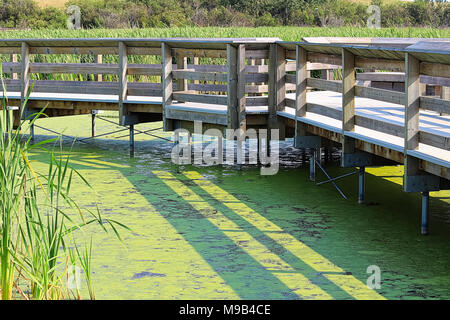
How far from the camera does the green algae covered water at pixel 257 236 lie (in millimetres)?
5340

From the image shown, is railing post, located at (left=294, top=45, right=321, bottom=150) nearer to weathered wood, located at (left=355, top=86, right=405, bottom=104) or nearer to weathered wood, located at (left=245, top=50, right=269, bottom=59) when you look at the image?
weathered wood, located at (left=245, top=50, right=269, bottom=59)

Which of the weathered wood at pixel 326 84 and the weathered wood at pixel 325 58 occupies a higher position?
the weathered wood at pixel 325 58

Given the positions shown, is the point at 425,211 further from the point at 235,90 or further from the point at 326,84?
the point at 235,90

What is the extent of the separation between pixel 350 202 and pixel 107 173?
293 centimetres

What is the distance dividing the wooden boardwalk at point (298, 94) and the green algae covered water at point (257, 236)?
1.62 feet

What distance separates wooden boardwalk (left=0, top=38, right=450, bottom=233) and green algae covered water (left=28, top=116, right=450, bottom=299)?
494mm

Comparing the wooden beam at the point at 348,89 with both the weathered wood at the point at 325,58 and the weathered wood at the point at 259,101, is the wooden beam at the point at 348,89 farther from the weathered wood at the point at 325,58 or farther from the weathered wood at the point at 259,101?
the weathered wood at the point at 259,101

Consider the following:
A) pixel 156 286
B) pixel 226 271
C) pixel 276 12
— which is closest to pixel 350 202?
pixel 226 271

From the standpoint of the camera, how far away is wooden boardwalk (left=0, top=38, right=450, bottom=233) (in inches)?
247

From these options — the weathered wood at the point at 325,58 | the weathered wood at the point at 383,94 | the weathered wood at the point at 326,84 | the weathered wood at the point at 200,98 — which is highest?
the weathered wood at the point at 325,58

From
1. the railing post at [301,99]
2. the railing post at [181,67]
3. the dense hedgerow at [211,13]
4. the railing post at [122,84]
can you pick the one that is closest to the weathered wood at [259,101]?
the railing post at [301,99]

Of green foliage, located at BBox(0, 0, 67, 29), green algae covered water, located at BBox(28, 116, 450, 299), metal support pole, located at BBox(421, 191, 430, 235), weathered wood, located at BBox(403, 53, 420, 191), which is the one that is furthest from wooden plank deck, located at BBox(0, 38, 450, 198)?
green foliage, located at BBox(0, 0, 67, 29)

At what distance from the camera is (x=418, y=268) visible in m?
5.65
